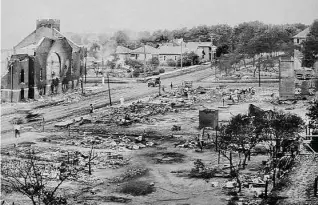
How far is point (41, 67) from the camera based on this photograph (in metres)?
51.9

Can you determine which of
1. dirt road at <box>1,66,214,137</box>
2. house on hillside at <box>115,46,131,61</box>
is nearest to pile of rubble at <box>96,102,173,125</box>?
dirt road at <box>1,66,214,137</box>

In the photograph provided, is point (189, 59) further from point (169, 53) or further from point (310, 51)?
point (310, 51)

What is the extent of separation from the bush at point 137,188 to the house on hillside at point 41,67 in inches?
1069

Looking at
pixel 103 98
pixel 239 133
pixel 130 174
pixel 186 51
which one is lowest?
pixel 130 174

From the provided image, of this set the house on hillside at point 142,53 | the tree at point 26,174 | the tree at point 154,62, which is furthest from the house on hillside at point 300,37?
the tree at point 26,174

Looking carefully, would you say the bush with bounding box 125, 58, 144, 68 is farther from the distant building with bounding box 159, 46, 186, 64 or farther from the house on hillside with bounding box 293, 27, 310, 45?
the house on hillside with bounding box 293, 27, 310, 45

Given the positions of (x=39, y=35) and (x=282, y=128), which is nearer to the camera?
(x=282, y=128)

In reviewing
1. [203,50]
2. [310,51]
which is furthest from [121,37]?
[310,51]

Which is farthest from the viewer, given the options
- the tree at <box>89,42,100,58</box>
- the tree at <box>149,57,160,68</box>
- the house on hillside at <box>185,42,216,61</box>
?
the tree at <box>89,42,100,58</box>

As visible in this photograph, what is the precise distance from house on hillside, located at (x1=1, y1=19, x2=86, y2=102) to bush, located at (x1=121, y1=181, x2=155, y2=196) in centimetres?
2714

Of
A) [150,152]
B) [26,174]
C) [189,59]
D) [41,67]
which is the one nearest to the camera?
[26,174]

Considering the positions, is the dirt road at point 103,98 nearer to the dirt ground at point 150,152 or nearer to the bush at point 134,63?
the dirt ground at point 150,152

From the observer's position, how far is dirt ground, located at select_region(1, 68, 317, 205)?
21453mm

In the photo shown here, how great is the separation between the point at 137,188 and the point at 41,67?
3168 centimetres
